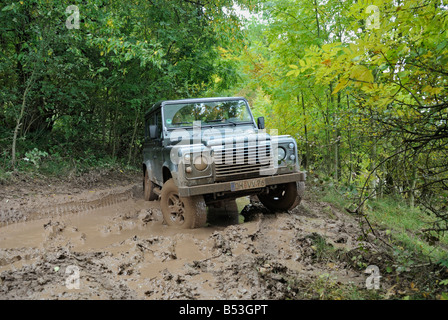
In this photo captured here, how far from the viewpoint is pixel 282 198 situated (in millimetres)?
6039

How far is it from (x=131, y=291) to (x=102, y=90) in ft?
32.7

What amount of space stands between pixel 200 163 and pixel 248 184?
0.74 m

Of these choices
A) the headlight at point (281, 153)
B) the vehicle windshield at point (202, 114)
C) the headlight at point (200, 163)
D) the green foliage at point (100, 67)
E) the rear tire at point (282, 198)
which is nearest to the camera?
the headlight at point (200, 163)

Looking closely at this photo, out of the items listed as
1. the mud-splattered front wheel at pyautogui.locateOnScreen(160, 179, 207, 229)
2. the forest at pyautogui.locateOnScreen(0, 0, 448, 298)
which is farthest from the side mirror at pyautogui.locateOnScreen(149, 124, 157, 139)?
the forest at pyautogui.locateOnScreen(0, 0, 448, 298)

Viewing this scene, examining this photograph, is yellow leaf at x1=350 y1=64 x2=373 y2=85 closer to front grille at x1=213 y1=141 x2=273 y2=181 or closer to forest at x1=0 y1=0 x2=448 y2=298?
forest at x1=0 y1=0 x2=448 y2=298

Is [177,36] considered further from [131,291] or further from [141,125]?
[131,291]

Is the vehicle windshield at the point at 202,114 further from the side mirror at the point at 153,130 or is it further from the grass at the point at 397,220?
the grass at the point at 397,220

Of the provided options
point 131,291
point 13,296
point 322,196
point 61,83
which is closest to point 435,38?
point 131,291

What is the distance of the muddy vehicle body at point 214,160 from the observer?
4934mm

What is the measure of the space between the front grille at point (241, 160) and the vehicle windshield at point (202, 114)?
1320 millimetres

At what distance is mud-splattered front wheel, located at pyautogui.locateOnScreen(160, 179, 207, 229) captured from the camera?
4.99m

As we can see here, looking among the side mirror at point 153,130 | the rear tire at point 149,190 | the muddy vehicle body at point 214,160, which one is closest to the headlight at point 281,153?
the muddy vehicle body at point 214,160

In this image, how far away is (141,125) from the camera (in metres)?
13.4

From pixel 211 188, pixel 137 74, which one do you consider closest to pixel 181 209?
pixel 211 188
